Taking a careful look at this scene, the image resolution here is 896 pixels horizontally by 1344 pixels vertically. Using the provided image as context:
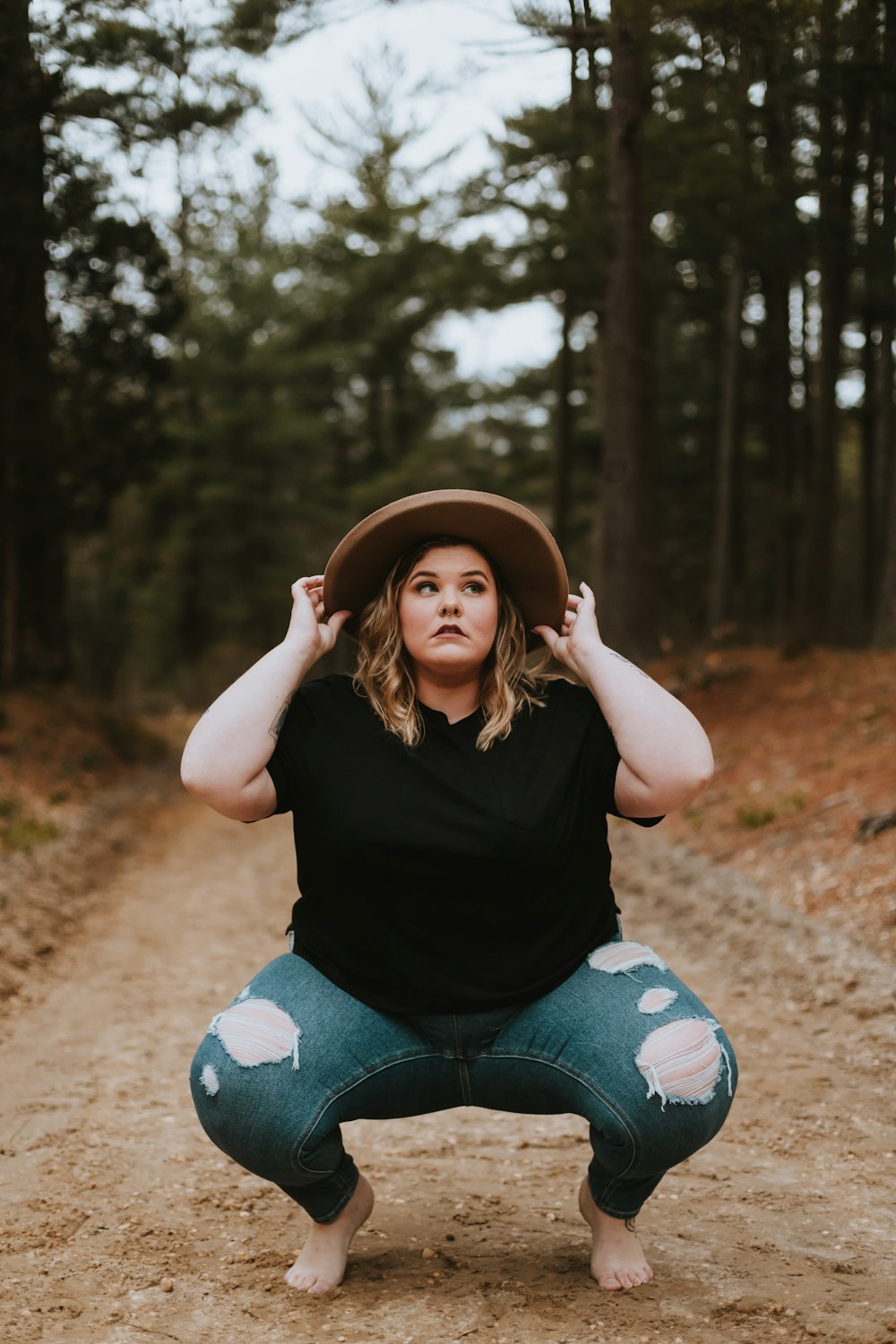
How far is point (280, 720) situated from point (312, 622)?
29 centimetres

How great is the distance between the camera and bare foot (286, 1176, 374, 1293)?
8.98 feet

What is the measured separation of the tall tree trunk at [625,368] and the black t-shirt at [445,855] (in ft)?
31.9

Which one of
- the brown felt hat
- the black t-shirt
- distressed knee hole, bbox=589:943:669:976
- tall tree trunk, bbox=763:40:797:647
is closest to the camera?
the black t-shirt

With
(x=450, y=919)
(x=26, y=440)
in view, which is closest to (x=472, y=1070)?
(x=450, y=919)

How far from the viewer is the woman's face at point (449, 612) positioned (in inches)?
112

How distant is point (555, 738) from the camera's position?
9.30 ft

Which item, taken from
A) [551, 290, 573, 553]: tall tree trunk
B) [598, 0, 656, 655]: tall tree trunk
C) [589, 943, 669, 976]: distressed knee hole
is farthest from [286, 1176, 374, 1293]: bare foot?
[551, 290, 573, 553]: tall tree trunk

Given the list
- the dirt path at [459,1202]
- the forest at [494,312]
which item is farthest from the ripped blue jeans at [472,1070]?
the forest at [494,312]

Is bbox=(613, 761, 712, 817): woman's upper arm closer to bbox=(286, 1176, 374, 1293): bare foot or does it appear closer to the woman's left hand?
the woman's left hand

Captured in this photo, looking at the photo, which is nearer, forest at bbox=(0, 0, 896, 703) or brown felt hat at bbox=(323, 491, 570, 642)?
brown felt hat at bbox=(323, 491, 570, 642)

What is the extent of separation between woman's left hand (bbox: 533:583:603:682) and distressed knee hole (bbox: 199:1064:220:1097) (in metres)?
1.18

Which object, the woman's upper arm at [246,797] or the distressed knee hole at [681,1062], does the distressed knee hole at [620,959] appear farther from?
the woman's upper arm at [246,797]

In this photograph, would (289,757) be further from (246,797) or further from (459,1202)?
(459,1202)

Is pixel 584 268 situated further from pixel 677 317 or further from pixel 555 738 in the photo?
pixel 555 738
